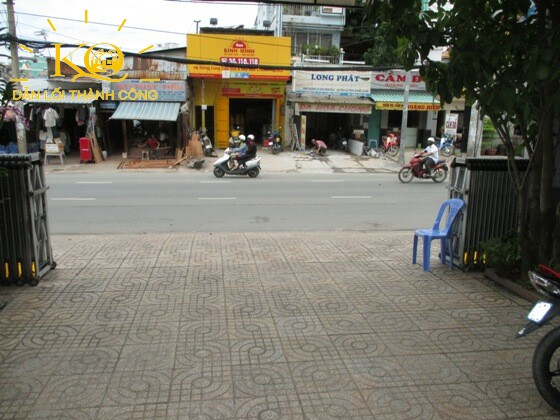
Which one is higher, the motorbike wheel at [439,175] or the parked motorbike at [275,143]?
the parked motorbike at [275,143]

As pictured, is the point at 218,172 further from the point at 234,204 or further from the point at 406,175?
the point at 406,175

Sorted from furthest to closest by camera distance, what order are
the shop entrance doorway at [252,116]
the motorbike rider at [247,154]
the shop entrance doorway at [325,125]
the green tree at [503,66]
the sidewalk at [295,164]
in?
the shop entrance doorway at [325,125], the shop entrance doorway at [252,116], the sidewalk at [295,164], the motorbike rider at [247,154], the green tree at [503,66]

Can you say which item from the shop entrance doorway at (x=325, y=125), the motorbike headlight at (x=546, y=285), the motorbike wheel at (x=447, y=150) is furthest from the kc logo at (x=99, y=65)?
the motorbike headlight at (x=546, y=285)

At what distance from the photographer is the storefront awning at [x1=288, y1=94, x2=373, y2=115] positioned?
24.9 m

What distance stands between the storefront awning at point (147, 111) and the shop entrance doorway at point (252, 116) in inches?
180

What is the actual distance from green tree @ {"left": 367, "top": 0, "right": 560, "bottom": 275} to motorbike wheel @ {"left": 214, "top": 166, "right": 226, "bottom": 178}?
12465 millimetres

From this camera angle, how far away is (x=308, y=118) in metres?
28.6

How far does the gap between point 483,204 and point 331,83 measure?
2026cm

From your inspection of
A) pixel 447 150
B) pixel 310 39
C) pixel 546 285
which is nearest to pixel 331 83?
pixel 310 39

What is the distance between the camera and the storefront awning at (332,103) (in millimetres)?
24906

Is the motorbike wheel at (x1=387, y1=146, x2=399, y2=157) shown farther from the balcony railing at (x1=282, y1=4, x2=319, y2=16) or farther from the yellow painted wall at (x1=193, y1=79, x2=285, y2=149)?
the balcony railing at (x1=282, y1=4, x2=319, y2=16)

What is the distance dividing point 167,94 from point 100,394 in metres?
21.1

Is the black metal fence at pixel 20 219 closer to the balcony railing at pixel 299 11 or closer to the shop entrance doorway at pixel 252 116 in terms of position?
the shop entrance doorway at pixel 252 116

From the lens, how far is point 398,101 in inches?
1009
